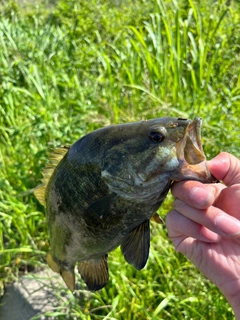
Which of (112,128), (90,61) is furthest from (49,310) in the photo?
(90,61)

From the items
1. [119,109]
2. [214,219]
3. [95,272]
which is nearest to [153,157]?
[214,219]

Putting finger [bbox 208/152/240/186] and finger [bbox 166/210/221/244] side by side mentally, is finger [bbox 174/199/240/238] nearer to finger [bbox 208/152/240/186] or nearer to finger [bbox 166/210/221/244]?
finger [bbox 166/210/221/244]

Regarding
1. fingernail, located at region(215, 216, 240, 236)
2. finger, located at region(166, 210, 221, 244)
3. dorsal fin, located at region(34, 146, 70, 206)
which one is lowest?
finger, located at region(166, 210, 221, 244)

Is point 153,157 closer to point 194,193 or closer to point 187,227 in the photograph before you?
point 194,193

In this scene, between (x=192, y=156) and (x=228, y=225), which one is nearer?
(x=192, y=156)

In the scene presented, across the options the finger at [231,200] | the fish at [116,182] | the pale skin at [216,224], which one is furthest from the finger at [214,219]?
the finger at [231,200]

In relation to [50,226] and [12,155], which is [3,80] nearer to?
[12,155]

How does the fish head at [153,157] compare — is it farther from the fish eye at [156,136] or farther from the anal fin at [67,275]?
the anal fin at [67,275]

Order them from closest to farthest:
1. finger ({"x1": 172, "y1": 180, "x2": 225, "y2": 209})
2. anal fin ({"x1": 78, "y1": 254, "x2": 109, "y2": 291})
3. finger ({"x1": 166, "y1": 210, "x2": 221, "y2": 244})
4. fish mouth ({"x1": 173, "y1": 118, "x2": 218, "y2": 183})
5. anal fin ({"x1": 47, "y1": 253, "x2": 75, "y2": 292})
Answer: fish mouth ({"x1": 173, "y1": 118, "x2": 218, "y2": 183}) < finger ({"x1": 172, "y1": 180, "x2": 225, "y2": 209}) < finger ({"x1": 166, "y1": 210, "x2": 221, "y2": 244}) < anal fin ({"x1": 78, "y1": 254, "x2": 109, "y2": 291}) < anal fin ({"x1": 47, "y1": 253, "x2": 75, "y2": 292})

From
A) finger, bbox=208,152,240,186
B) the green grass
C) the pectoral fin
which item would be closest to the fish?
the pectoral fin
